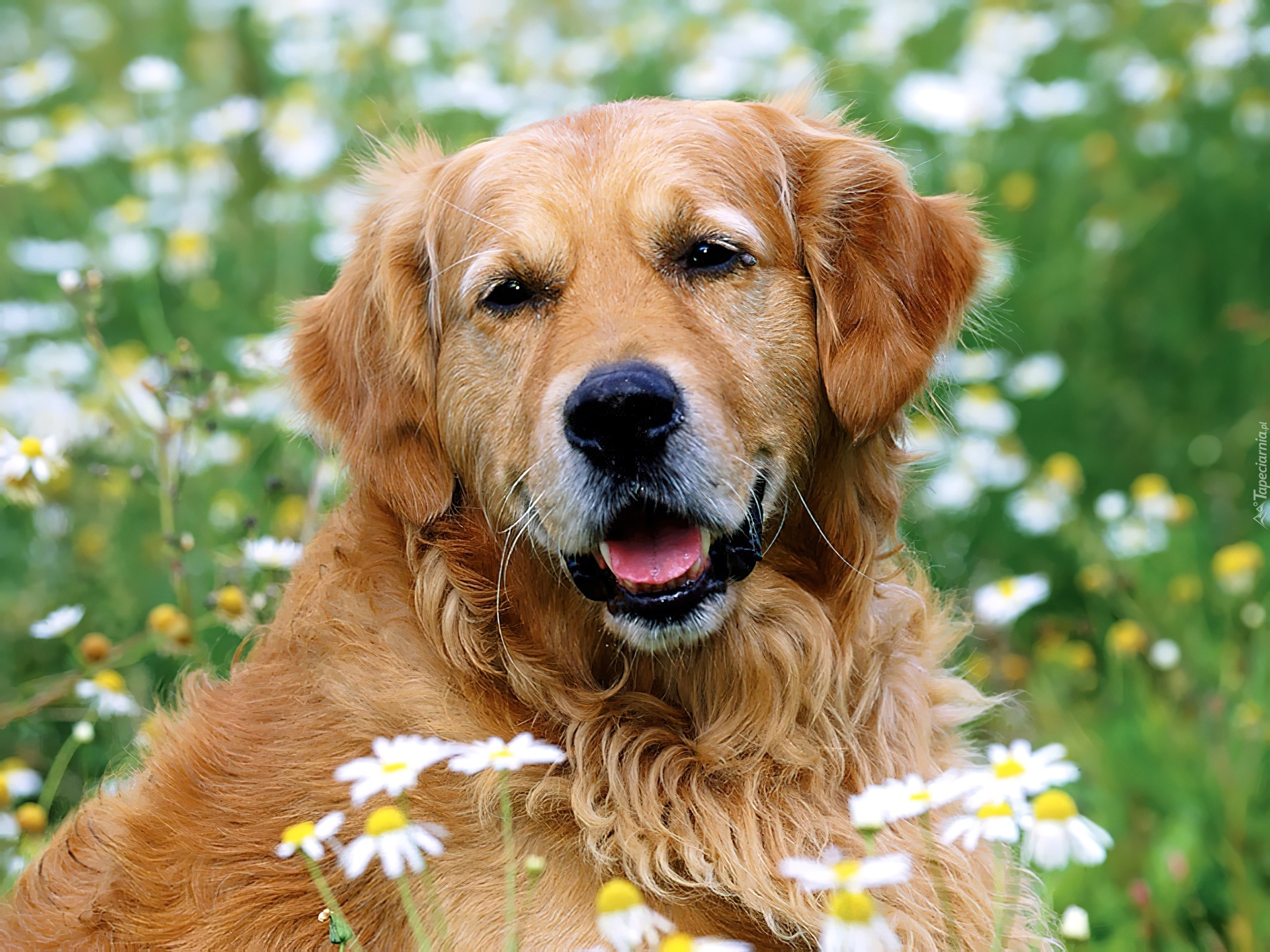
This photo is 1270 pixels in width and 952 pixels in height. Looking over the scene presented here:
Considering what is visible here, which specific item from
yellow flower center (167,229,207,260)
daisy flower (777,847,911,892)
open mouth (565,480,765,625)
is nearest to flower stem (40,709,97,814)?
open mouth (565,480,765,625)

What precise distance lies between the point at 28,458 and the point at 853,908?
2536 millimetres

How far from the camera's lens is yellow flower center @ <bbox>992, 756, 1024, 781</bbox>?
1805mm

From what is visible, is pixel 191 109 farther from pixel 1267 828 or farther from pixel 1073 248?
pixel 1267 828

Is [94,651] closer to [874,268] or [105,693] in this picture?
[105,693]

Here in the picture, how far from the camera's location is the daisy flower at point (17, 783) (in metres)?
3.43

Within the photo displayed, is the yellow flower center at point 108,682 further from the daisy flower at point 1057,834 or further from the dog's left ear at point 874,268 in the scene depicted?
the daisy flower at point 1057,834

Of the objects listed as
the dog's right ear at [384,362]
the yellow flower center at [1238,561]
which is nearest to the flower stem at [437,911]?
the dog's right ear at [384,362]

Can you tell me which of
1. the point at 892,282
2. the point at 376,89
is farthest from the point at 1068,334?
the point at 376,89

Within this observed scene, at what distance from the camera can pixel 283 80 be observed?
23.5 feet

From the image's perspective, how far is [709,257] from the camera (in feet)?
9.67

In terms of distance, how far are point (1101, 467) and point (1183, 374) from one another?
0.78 meters

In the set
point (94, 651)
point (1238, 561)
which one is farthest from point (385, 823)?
point (1238, 561)

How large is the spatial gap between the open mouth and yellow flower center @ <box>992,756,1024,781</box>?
3.39 feet

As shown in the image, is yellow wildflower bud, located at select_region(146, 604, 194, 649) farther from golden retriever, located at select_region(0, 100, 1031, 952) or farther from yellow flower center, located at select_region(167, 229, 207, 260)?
yellow flower center, located at select_region(167, 229, 207, 260)
